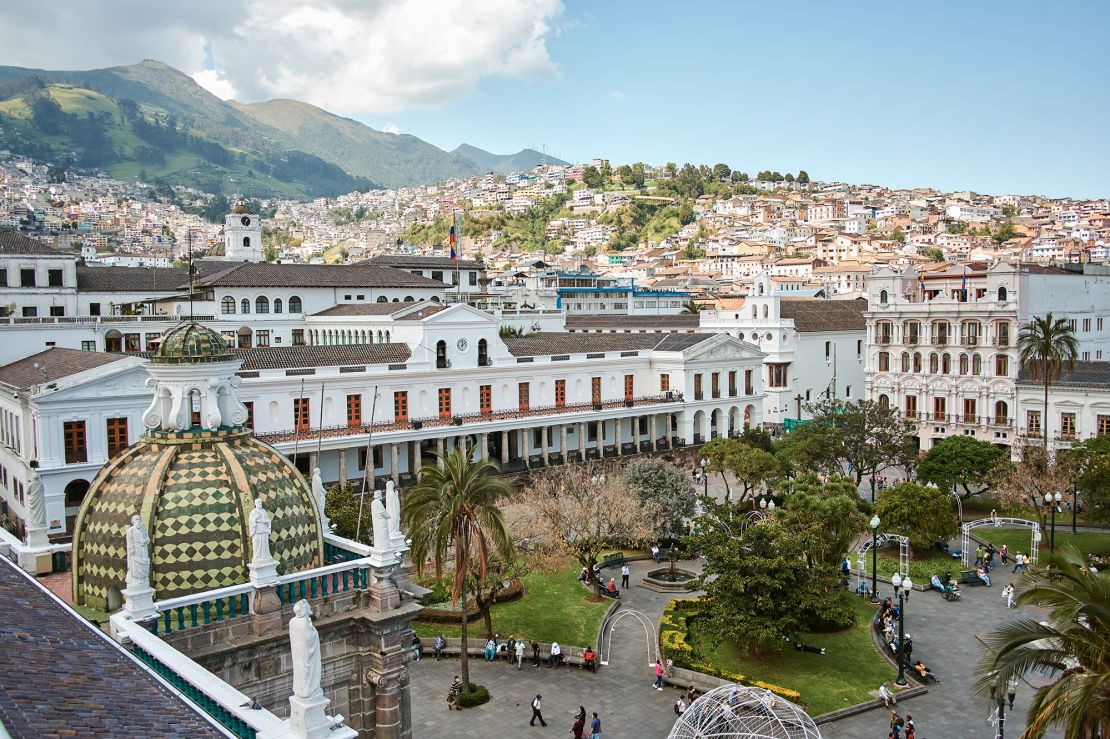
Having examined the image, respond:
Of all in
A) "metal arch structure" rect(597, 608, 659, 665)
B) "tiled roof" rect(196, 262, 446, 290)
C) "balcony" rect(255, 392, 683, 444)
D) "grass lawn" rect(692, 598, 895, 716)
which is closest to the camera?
"grass lawn" rect(692, 598, 895, 716)

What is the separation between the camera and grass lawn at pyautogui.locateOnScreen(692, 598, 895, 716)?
941 inches

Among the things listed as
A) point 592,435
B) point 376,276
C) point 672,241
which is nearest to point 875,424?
point 592,435

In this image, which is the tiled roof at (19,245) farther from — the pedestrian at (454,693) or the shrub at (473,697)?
the shrub at (473,697)

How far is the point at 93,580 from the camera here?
11672mm

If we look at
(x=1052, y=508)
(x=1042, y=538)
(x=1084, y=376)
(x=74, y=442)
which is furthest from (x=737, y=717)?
(x=1084, y=376)

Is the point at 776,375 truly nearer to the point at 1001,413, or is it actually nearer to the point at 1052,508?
the point at 1001,413

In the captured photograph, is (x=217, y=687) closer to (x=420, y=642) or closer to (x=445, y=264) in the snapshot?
(x=420, y=642)

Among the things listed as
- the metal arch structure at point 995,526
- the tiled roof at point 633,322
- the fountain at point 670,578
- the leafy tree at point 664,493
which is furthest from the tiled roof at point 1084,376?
the tiled roof at point 633,322

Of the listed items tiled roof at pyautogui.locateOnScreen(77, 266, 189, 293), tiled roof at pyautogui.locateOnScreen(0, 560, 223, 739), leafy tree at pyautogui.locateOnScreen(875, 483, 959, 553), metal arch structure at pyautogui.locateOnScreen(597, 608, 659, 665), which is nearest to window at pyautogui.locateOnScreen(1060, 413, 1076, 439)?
leafy tree at pyautogui.locateOnScreen(875, 483, 959, 553)

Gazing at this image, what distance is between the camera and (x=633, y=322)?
79.8 metres

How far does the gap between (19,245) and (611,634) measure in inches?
1715

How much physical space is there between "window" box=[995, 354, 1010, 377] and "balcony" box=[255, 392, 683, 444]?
19.5m

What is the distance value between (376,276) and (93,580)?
54941mm

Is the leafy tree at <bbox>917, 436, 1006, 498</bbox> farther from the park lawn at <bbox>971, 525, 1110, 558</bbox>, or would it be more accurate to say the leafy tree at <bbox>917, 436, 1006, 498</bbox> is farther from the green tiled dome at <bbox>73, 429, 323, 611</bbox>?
the green tiled dome at <bbox>73, 429, 323, 611</bbox>
